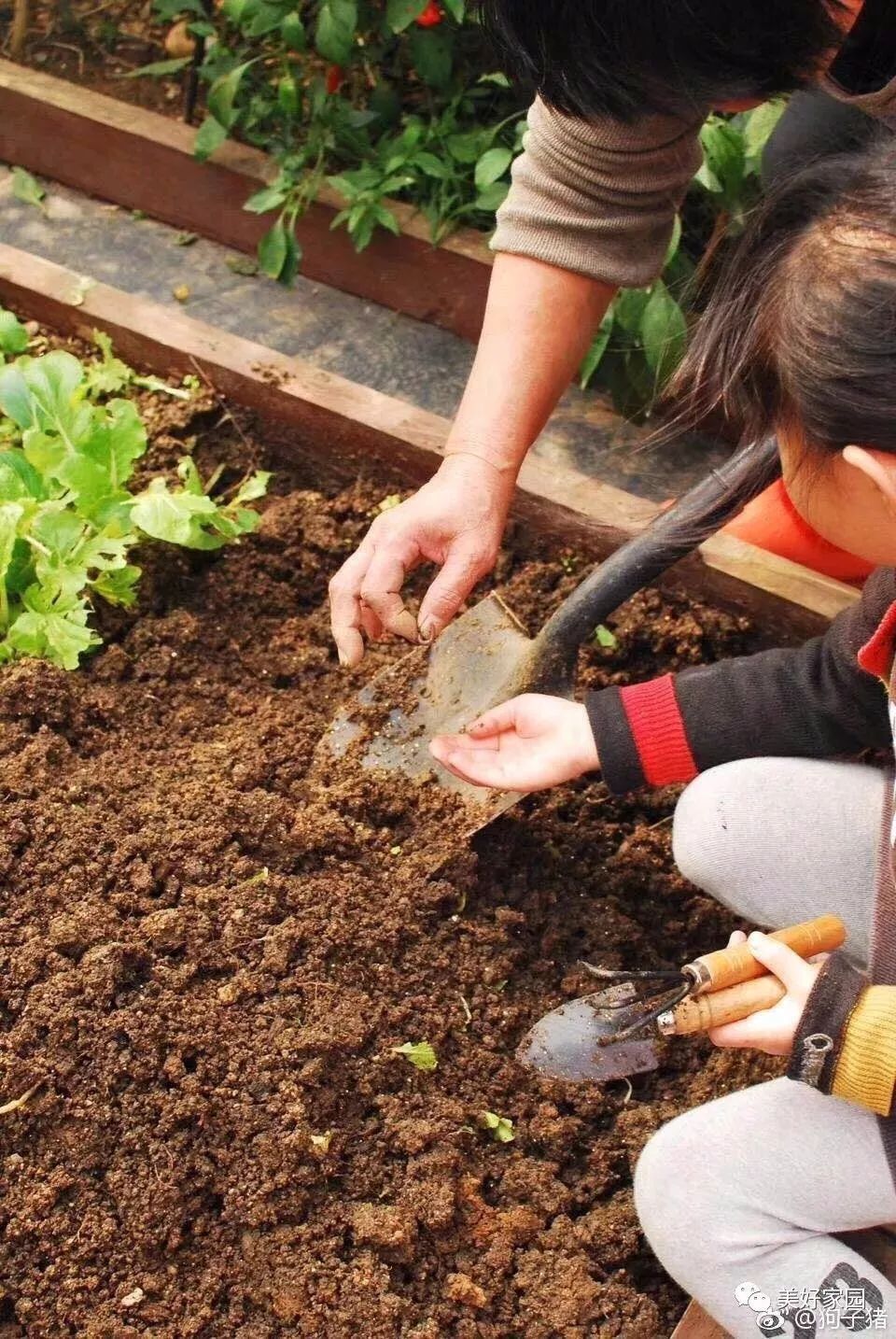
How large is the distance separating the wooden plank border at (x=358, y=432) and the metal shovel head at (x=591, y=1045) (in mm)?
639

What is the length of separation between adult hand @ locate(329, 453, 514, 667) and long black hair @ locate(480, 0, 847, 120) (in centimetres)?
55

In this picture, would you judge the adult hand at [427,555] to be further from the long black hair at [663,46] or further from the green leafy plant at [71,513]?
the long black hair at [663,46]

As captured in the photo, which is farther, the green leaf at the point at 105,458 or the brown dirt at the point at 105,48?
the brown dirt at the point at 105,48

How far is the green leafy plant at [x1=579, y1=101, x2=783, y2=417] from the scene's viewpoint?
91.4 inches

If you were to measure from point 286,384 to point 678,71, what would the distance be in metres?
1.03

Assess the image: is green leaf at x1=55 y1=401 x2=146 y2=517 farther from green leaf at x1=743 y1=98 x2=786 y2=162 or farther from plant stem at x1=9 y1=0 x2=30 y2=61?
plant stem at x1=9 y1=0 x2=30 y2=61

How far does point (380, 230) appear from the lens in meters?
2.79

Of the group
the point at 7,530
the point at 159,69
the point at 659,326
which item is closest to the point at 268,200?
the point at 159,69

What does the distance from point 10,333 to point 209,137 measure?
82cm

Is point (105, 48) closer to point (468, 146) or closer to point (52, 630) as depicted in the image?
point (468, 146)

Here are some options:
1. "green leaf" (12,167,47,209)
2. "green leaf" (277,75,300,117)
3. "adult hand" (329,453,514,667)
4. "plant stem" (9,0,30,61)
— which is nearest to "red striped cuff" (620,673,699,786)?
"adult hand" (329,453,514,667)

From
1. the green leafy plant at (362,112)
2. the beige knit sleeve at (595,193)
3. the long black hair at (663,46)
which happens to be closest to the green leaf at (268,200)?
the green leafy plant at (362,112)

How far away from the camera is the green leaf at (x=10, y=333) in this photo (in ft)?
7.23

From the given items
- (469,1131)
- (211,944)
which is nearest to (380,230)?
(211,944)
